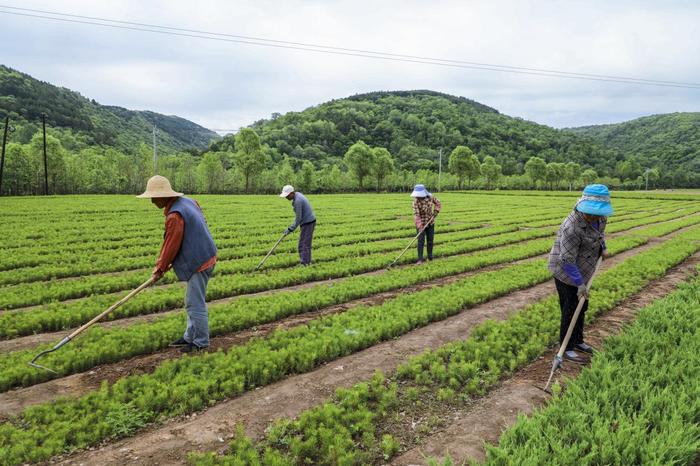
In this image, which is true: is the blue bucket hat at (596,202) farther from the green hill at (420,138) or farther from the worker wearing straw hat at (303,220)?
the green hill at (420,138)

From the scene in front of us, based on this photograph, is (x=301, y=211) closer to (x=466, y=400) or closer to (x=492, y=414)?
(x=466, y=400)

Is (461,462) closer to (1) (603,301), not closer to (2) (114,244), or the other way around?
(1) (603,301)

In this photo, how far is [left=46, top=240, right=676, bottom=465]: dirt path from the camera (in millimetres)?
4305

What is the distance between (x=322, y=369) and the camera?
253 inches

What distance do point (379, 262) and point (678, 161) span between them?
18521 centimetres

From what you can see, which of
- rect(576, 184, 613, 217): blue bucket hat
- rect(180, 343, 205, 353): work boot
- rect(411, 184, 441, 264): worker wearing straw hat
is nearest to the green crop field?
rect(180, 343, 205, 353): work boot

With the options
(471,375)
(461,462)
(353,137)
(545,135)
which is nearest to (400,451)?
(461,462)

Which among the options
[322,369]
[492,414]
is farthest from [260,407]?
[492,414]

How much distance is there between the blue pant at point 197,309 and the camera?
663 centimetres

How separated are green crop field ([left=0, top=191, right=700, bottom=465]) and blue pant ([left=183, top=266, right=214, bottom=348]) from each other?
32 cm

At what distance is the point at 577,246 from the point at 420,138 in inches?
6355

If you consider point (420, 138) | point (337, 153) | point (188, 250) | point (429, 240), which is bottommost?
point (429, 240)

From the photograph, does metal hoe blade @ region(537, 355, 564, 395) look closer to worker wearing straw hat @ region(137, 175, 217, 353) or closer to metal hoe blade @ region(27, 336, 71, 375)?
worker wearing straw hat @ region(137, 175, 217, 353)

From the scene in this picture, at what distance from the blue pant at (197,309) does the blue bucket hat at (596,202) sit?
227 inches
